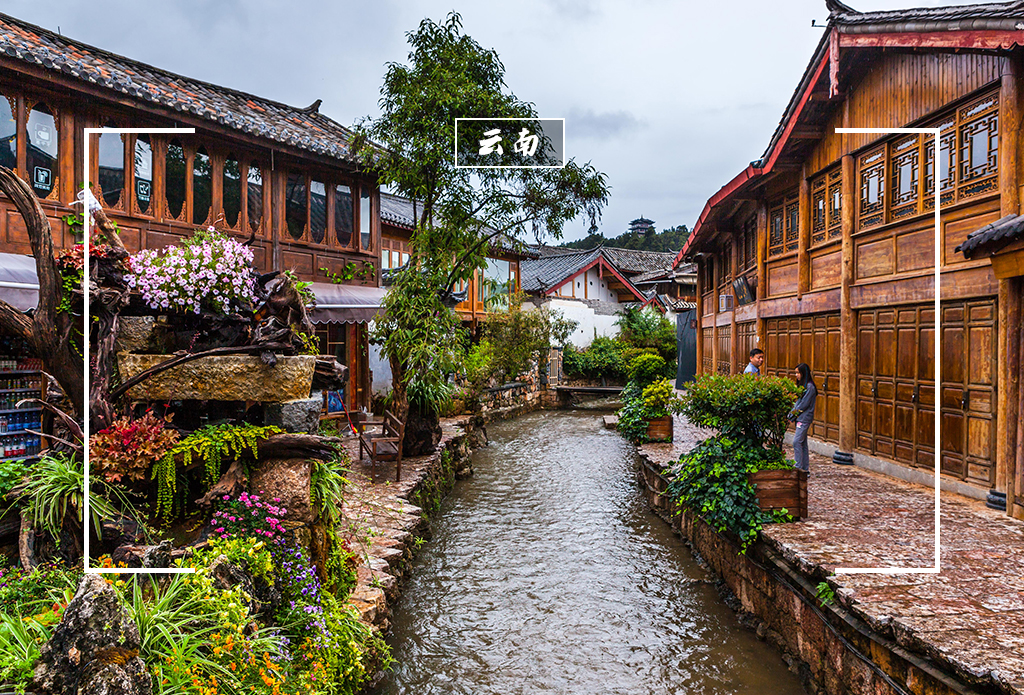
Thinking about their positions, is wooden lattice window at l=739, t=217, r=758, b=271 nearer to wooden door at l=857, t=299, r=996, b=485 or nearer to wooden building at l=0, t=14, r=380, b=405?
wooden door at l=857, t=299, r=996, b=485

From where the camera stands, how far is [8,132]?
8.70 m

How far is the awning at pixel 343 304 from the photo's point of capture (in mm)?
11500

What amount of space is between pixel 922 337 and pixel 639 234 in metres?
60.0

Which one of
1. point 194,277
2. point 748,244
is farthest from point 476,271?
point 194,277

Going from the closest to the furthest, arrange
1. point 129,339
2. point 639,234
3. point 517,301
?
1. point 129,339
2. point 517,301
3. point 639,234

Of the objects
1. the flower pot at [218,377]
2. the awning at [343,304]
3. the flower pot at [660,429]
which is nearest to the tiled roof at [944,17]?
the flower pot at [660,429]

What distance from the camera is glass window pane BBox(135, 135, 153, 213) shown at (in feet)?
33.7

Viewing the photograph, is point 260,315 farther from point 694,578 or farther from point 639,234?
point 639,234

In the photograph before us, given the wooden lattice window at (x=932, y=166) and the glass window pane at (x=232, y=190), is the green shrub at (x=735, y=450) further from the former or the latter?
the glass window pane at (x=232, y=190)

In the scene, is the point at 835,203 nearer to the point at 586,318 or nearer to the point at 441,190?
the point at 441,190

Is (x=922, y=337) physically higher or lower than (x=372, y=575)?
higher

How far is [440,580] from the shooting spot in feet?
23.9

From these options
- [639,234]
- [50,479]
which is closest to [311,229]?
[50,479]

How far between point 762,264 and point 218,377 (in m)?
11.7
